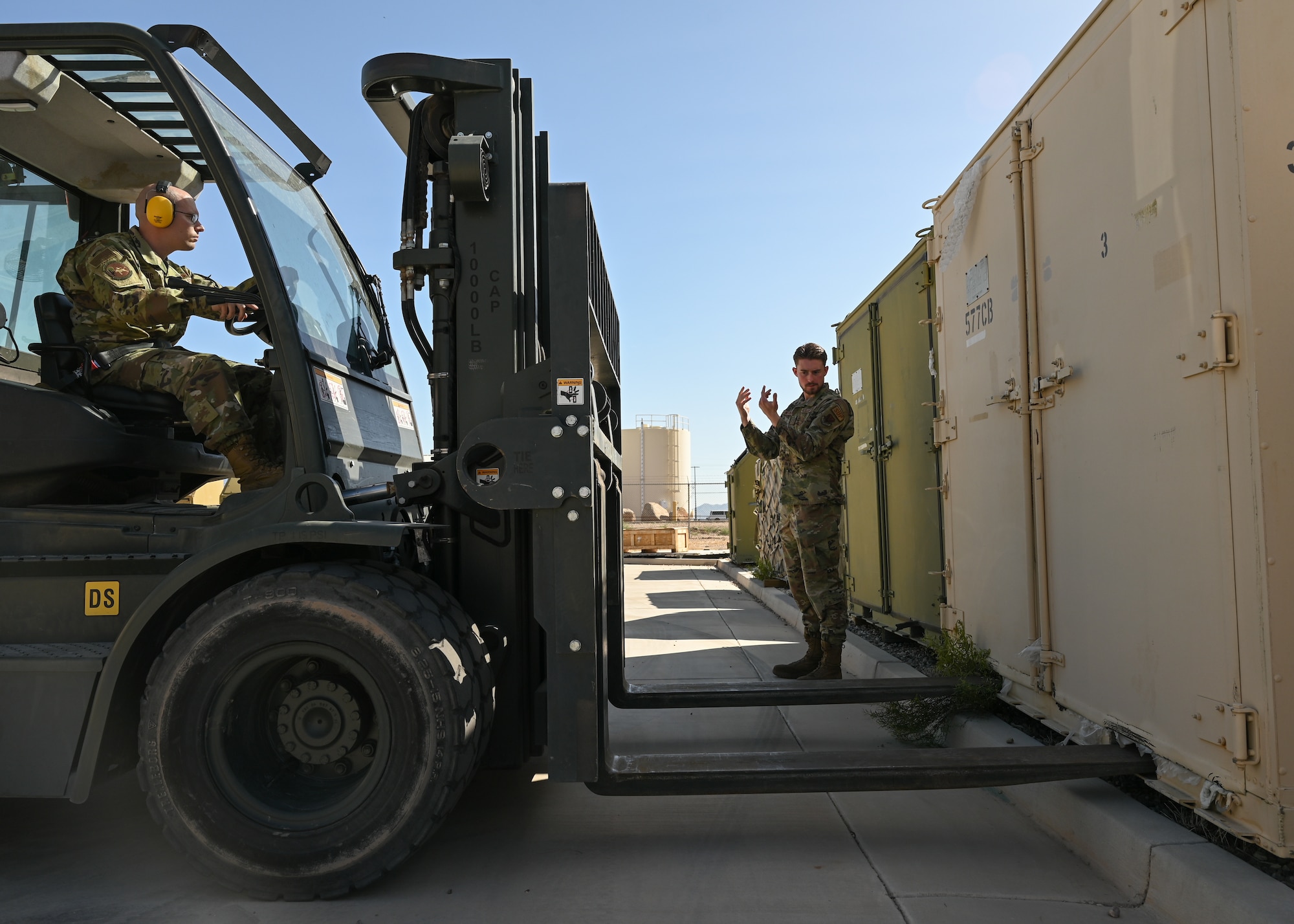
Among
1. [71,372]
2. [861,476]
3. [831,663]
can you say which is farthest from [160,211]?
[861,476]

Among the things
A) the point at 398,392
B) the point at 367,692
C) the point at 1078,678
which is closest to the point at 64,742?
the point at 367,692

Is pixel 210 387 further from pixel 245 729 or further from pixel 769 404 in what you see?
pixel 769 404

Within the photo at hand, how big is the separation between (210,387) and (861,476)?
18.4 ft

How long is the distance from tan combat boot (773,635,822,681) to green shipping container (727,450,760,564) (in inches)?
322

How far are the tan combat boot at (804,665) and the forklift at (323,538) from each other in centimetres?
256

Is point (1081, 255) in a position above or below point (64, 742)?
above

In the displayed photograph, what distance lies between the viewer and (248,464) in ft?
10.2

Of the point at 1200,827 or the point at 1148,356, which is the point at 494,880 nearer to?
the point at 1200,827

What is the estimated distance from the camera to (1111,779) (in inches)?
132

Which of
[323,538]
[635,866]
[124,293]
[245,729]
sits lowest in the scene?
[635,866]

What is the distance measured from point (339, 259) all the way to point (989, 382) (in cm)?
325

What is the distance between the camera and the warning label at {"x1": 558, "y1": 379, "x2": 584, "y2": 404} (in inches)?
113

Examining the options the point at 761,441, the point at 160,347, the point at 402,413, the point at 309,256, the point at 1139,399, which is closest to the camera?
the point at 1139,399

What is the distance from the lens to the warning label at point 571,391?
113 inches
